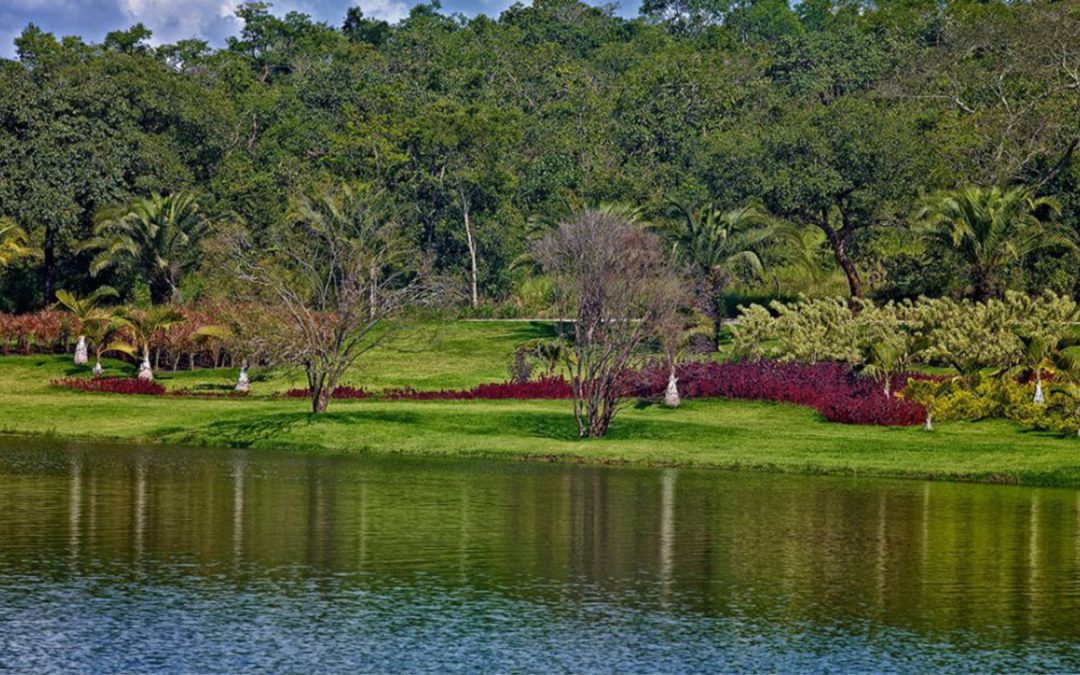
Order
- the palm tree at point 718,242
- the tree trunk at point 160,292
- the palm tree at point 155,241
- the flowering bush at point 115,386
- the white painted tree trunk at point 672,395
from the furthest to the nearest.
→ the tree trunk at point 160,292 → the palm tree at point 155,241 → the palm tree at point 718,242 → the flowering bush at point 115,386 → the white painted tree trunk at point 672,395

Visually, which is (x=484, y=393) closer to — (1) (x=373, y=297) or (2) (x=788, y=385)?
(1) (x=373, y=297)

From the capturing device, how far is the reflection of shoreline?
23375 mm

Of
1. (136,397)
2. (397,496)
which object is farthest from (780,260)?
(397,496)

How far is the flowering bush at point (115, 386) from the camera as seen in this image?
54438 millimetres

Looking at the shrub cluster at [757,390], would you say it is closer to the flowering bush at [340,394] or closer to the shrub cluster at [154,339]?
the flowering bush at [340,394]

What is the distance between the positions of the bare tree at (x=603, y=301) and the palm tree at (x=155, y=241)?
31.9m

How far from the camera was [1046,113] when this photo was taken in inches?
2872

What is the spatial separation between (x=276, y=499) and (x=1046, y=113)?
169 feet

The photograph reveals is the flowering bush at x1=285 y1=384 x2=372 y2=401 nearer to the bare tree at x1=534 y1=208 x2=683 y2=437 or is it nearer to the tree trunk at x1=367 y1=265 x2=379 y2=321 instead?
the tree trunk at x1=367 y1=265 x2=379 y2=321

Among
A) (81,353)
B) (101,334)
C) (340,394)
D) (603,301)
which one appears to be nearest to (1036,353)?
(603,301)

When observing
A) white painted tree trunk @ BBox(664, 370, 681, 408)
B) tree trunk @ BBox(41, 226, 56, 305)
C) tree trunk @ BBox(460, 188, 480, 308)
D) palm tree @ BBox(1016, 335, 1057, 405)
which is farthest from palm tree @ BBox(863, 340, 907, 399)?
tree trunk @ BBox(41, 226, 56, 305)

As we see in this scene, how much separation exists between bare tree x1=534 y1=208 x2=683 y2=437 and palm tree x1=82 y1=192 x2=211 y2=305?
31918 mm

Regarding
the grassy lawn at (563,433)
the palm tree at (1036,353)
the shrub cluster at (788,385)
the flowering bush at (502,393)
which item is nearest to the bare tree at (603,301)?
the grassy lawn at (563,433)

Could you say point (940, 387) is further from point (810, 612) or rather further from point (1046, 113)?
point (1046, 113)
